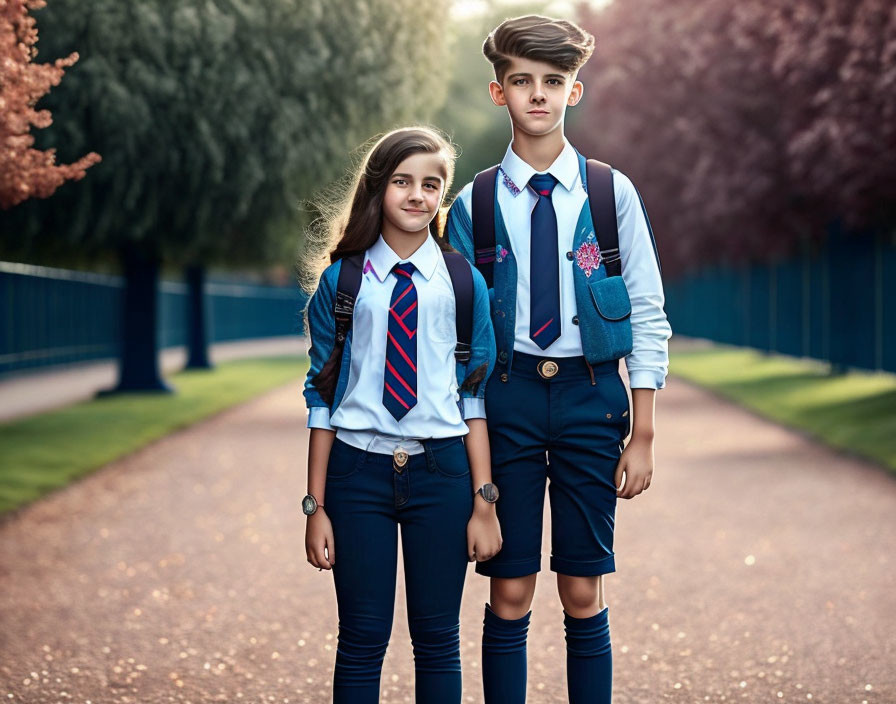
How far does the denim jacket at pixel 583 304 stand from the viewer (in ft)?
11.5

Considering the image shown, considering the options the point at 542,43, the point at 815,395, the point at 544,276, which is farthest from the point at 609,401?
the point at 815,395

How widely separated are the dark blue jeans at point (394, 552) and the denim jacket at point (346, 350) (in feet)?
0.43

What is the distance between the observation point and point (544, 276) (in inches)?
140

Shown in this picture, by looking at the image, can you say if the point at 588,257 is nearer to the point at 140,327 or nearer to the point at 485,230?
the point at 485,230

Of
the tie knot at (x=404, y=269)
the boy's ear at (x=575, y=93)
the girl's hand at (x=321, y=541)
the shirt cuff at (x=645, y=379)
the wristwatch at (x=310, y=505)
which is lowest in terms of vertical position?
the girl's hand at (x=321, y=541)

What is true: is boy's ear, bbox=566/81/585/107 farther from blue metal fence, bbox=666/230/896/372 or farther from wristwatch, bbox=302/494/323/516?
blue metal fence, bbox=666/230/896/372

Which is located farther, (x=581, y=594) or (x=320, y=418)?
(x=581, y=594)

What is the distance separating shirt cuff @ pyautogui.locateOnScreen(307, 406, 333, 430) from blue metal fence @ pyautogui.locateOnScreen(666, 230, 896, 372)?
16.8 metres

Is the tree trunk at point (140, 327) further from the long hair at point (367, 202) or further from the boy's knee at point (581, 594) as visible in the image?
the boy's knee at point (581, 594)

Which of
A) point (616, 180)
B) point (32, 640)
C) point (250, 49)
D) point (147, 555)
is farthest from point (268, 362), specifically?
point (616, 180)

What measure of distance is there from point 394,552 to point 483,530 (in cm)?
23

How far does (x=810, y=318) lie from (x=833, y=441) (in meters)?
11.7

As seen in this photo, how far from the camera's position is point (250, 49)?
13039 millimetres

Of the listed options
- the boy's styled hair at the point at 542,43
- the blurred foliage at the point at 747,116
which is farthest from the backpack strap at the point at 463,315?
the blurred foliage at the point at 747,116
